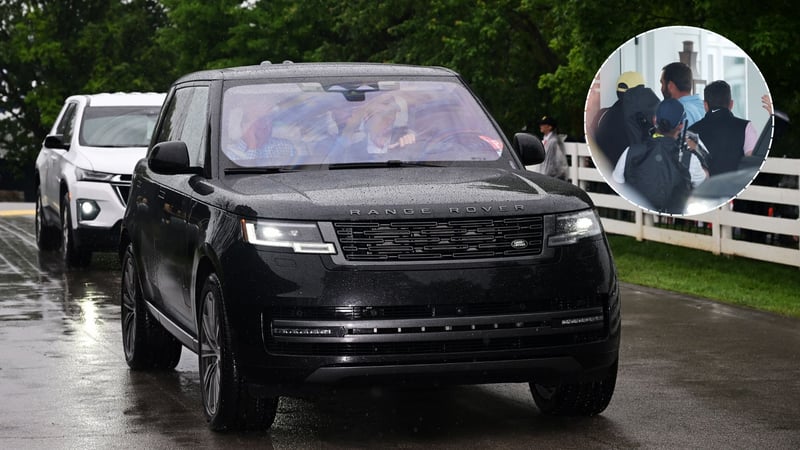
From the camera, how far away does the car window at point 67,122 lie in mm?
19188

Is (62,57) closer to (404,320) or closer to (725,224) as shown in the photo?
(725,224)

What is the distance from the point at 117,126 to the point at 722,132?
273 inches

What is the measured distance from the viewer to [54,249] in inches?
813

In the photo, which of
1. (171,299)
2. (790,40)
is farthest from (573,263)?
(790,40)

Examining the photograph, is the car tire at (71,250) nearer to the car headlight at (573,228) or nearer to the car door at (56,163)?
the car door at (56,163)

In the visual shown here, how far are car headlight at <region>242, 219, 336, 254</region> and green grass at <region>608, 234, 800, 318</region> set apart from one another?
6.79 m

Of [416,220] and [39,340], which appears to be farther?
[39,340]

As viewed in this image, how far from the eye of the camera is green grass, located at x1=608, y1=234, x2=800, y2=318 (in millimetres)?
14544

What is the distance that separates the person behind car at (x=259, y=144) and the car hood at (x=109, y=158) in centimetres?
911

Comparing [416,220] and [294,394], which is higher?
[416,220]

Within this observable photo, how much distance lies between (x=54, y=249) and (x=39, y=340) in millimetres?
9150

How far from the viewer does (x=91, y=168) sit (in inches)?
698

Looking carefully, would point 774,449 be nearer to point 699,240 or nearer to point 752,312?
point 752,312

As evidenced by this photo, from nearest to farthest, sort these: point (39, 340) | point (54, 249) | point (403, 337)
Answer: point (403, 337) < point (39, 340) < point (54, 249)
